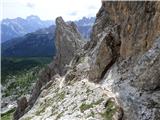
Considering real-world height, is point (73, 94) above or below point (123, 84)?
below

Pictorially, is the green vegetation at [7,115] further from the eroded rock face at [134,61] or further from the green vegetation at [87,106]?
the green vegetation at [87,106]

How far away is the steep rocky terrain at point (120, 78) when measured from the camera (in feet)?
158

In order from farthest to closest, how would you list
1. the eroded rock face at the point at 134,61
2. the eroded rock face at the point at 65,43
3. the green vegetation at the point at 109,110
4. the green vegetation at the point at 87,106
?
the eroded rock face at the point at 65,43 < the green vegetation at the point at 87,106 < the green vegetation at the point at 109,110 < the eroded rock face at the point at 134,61

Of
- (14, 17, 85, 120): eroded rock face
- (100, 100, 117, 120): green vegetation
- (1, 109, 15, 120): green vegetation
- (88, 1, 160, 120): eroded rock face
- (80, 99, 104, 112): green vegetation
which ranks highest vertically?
(88, 1, 160, 120): eroded rock face

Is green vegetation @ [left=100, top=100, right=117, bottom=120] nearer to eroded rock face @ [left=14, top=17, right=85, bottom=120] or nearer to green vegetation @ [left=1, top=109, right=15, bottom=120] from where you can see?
eroded rock face @ [left=14, top=17, right=85, bottom=120]

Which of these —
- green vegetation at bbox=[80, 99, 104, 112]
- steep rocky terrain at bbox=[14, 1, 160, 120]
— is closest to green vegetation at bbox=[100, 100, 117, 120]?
steep rocky terrain at bbox=[14, 1, 160, 120]

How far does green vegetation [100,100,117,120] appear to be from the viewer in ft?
166

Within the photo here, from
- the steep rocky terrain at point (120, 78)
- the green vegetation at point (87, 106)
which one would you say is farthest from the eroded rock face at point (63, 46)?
the green vegetation at point (87, 106)

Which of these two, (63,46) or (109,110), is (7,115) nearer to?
(63,46)

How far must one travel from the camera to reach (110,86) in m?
59.6

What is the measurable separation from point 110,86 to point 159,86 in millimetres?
13605

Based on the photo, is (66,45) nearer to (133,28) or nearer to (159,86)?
(133,28)

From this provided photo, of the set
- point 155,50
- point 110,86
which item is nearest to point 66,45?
point 110,86

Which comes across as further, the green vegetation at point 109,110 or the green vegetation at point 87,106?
the green vegetation at point 87,106
